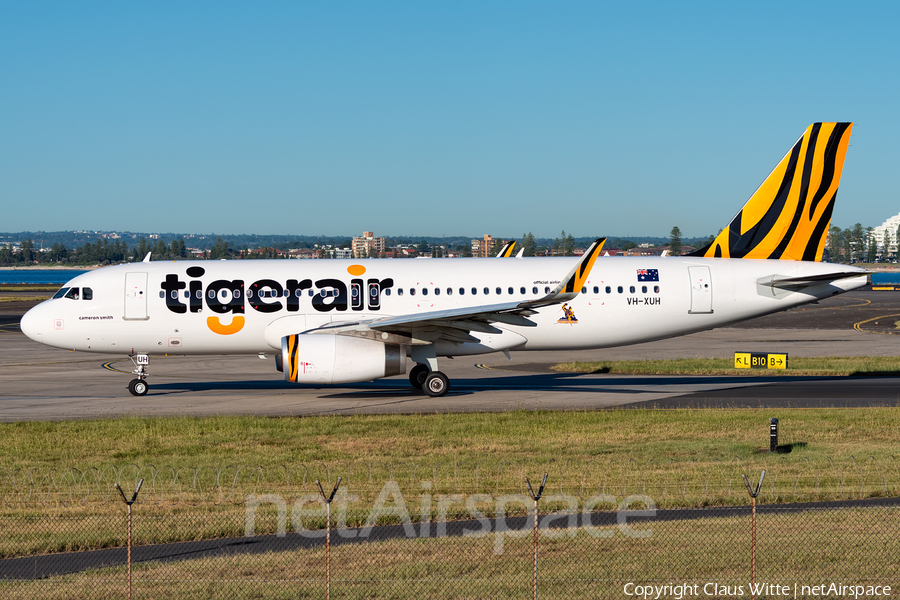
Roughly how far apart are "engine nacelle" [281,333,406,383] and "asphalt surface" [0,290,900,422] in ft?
3.51

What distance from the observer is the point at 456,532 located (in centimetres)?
1539

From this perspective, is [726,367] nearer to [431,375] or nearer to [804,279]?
[804,279]

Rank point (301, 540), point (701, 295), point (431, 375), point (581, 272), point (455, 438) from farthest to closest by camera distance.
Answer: point (701, 295)
point (431, 375)
point (581, 272)
point (455, 438)
point (301, 540)

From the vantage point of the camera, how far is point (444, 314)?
29625 mm

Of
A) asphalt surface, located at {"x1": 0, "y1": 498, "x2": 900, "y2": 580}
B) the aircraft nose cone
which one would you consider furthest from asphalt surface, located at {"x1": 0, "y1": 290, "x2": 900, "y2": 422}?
asphalt surface, located at {"x1": 0, "y1": 498, "x2": 900, "y2": 580}

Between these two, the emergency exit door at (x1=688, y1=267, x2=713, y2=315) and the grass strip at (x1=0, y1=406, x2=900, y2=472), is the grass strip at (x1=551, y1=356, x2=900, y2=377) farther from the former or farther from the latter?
the grass strip at (x1=0, y1=406, x2=900, y2=472)

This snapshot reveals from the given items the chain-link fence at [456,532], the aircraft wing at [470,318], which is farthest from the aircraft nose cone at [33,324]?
the chain-link fence at [456,532]

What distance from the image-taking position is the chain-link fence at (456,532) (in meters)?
12.6

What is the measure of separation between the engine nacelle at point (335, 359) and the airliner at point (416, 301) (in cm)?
98

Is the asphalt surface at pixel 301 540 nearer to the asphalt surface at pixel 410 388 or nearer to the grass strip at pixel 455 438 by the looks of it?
the grass strip at pixel 455 438

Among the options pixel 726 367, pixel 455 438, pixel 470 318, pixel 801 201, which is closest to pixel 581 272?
pixel 470 318

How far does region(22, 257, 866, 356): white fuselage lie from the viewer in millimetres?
31891

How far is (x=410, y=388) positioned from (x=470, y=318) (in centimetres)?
576

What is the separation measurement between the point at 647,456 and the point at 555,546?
712 centimetres
